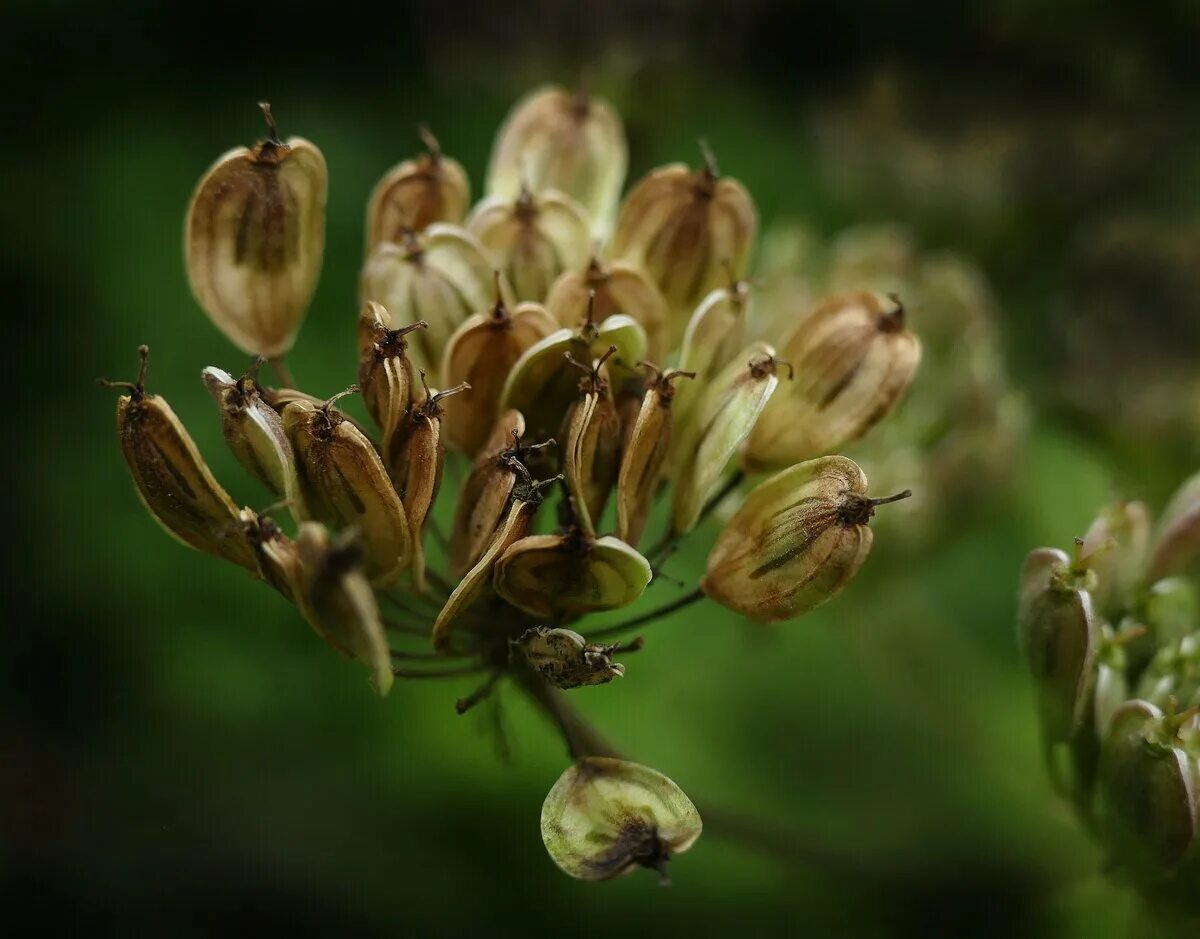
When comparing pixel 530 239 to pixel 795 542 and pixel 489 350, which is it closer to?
pixel 489 350

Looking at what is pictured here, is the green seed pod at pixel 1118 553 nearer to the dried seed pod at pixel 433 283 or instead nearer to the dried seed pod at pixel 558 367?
the dried seed pod at pixel 558 367

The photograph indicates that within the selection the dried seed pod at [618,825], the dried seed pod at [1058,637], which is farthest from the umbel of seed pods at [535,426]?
the dried seed pod at [1058,637]

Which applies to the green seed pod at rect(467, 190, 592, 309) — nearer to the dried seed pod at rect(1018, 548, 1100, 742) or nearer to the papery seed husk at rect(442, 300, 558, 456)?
the papery seed husk at rect(442, 300, 558, 456)

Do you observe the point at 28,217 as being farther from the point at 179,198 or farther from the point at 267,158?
the point at 267,158

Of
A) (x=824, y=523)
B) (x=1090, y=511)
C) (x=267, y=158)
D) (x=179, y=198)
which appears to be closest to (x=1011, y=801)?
(x=1090, y=511)

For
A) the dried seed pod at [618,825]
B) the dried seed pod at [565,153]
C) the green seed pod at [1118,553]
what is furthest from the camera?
the dried seed pod at [565,153]

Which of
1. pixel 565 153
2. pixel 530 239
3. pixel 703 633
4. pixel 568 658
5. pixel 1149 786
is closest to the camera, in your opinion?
pixel 568 658

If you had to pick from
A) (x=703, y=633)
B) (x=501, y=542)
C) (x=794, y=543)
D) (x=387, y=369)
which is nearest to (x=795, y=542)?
(x=794, y=543)
